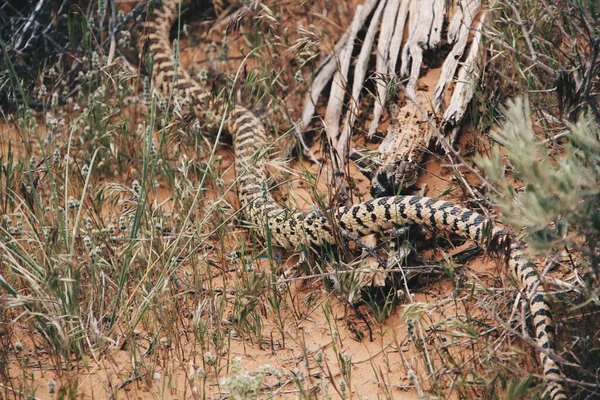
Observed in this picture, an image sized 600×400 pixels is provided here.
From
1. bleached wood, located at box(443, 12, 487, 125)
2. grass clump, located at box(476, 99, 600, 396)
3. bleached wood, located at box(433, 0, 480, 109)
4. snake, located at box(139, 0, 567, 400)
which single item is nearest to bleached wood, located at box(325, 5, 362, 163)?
snake, located at box(139, 0, 567, 400)

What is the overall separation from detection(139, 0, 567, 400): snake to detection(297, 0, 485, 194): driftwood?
1.15 ft

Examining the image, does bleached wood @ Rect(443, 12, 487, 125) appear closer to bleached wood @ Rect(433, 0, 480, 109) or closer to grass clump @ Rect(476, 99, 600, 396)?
bleached wood @ Rect(433, 0, 480, 109)

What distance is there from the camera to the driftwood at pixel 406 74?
5.68 metres

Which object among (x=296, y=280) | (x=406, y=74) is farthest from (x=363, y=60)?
(x=296, y=280)

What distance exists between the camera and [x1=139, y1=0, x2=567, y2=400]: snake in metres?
4.04

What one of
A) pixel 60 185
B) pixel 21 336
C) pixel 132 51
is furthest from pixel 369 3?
pixel 21 336

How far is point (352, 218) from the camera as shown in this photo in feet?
17.9

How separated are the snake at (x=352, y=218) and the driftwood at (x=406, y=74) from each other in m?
0.35

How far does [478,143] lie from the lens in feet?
19.2

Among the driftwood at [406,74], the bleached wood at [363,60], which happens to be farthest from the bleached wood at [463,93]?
the bleached wood at [363,60]

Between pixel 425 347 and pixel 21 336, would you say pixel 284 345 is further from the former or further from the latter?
pixel 21 336

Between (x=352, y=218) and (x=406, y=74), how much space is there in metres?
1.67

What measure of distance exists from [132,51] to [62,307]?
4.43m

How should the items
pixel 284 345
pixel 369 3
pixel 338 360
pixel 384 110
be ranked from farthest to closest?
pixel 369 3, pixel 384 110, pixel 284 345, pixel 338 360
